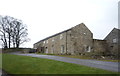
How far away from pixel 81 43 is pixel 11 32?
29267mm

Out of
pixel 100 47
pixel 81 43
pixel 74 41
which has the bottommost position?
pixel 100 47

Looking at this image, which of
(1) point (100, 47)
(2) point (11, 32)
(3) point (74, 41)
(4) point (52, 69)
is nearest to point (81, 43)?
(3) point (74, 41)

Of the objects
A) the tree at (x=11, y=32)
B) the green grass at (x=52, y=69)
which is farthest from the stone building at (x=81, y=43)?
the tree at (x=11, y=32)

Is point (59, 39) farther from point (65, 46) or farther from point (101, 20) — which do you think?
point (101, 20)

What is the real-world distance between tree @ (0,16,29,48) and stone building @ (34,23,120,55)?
1772 centimetres

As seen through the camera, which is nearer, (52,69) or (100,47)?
(52,69)

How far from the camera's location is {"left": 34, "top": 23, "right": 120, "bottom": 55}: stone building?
27.8 meters

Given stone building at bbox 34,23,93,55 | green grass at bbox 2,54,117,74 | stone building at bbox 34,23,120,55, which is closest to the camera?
green grass at bbox 2,54,117,74

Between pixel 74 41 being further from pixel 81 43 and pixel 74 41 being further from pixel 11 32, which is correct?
pixel 11 32

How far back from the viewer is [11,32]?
4491 cm

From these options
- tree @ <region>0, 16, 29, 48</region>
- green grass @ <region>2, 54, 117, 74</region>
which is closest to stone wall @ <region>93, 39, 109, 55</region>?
green grass @ <region>2, 54, 117, 74</region>

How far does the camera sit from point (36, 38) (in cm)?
6081

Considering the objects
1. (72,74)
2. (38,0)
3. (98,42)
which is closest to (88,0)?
(38,0)

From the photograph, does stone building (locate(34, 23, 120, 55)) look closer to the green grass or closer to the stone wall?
the stone wall
